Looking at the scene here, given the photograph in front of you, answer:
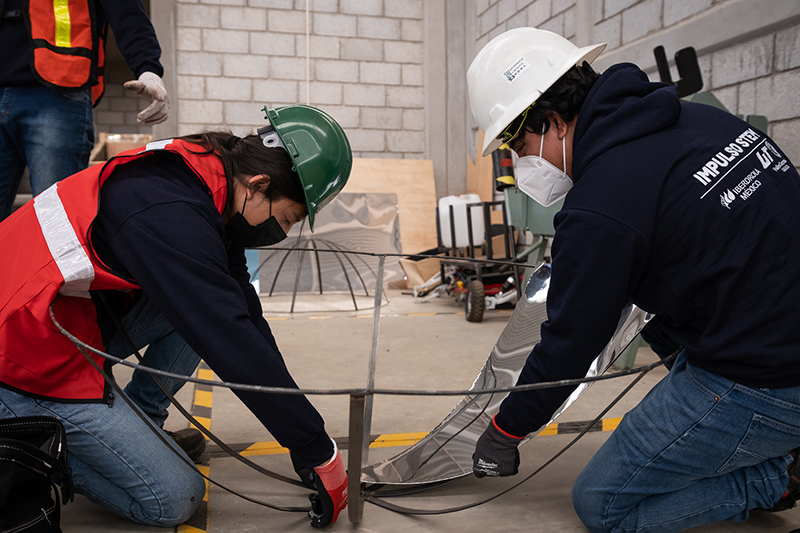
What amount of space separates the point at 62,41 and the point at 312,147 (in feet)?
3.44

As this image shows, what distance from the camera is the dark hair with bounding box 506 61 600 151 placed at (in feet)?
4.27

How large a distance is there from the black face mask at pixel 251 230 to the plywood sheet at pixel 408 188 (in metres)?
4.85

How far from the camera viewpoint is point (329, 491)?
126 cm

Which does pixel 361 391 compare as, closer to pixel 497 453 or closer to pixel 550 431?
pixel 497 453

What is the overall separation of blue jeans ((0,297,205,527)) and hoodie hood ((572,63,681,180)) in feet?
3.77

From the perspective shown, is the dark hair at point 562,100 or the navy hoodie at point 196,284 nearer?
the navy hoodie at point 196,284

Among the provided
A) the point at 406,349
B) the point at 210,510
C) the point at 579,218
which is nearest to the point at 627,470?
the point at 579,218

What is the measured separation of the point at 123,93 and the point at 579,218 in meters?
9.10

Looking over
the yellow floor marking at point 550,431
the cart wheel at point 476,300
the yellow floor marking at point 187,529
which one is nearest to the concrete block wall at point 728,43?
the cart wheel at point 476,300

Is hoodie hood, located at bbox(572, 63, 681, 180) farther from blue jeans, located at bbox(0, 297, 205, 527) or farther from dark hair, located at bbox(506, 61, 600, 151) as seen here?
blue jeans, located at bbox(0, 297, 205, 527)

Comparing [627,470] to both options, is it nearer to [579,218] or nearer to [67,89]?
[579,218]

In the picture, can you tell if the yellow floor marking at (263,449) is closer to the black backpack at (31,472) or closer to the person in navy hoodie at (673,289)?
the black backpack at (31,472)

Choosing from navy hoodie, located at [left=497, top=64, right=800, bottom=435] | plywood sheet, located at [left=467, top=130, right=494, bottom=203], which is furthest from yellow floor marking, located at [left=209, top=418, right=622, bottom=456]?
plywood sheet, located at [left=467, top=130, right=494, bottom=203]

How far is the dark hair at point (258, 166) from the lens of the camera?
1.36 meters
